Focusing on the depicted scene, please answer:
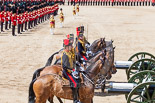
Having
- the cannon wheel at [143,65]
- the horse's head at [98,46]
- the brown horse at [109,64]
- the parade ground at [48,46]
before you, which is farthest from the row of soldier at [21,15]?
the brown horse at [109,64]

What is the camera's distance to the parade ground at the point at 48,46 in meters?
12.9

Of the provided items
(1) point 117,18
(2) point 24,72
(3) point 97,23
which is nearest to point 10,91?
(2) point 24,72

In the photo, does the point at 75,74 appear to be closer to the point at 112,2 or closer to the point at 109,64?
the point at 109,64

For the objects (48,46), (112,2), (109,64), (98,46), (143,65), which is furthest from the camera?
(112,2)

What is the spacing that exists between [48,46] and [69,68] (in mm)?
11994

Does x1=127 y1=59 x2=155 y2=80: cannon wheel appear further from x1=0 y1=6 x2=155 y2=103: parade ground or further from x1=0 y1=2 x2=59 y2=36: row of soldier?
x1=0 y1=2 x2=59 y2=36: row of soldier

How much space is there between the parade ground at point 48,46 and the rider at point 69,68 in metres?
2.45

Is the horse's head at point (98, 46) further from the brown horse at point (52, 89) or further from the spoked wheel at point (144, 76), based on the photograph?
the brown horse at point (52, 89)

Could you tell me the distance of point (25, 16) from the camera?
28.0m

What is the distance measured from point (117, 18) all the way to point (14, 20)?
45.4ft

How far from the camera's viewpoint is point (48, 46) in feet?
70.5

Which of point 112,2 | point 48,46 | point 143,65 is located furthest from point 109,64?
point 112,2

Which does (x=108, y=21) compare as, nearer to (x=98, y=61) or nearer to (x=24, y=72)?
(x=24, y=72)

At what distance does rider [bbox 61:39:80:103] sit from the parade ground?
8.04 ft
